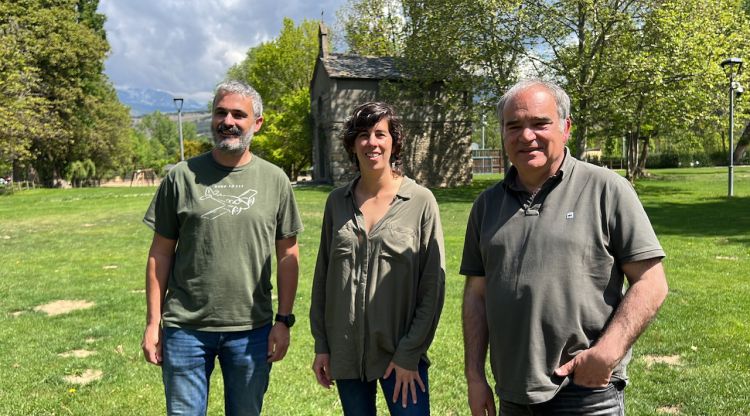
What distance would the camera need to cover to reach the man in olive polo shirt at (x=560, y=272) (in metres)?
2.14

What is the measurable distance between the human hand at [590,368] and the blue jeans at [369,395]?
2.56 ft

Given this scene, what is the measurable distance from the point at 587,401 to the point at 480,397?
504mm

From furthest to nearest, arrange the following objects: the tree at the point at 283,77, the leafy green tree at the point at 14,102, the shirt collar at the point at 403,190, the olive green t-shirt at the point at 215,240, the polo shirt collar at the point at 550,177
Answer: the tree at the point at 283,77 < the leafy green tree at the point at 14,102 < the olive green t-shirt at the point at 215,240 < the shirt collar at the point at 403,190 < the polo shirt collar at the point at 550,177

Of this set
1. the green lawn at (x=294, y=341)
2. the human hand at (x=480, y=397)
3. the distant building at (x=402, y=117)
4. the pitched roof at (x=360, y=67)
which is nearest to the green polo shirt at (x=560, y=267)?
the human hand at (x=480, y=397)

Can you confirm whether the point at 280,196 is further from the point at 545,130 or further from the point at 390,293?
the point at 545,130

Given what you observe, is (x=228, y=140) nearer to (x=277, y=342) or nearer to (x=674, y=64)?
(x=277, y=342)

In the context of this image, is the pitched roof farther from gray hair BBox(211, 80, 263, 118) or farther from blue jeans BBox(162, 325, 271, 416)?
blue jeans BBox(162, 325, 271, 416)

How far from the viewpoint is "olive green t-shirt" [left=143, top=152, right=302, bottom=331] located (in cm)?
292

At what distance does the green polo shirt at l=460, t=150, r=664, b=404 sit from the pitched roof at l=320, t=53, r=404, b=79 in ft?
97.4

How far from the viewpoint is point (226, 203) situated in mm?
2941

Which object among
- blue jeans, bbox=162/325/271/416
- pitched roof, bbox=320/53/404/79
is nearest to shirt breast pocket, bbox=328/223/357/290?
blue jeans, bbox=162/325/271/416

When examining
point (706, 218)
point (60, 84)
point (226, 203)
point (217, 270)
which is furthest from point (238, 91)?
point (60, 84)

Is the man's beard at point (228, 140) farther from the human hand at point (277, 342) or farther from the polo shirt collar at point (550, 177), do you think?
the polo shirt collar at point (550, 177)

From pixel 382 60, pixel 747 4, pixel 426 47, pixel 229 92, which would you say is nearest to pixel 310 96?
pixel 382 60
